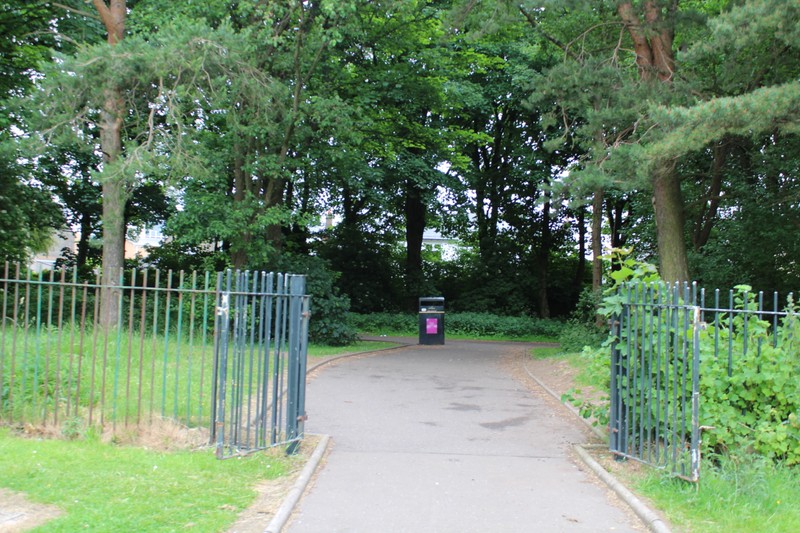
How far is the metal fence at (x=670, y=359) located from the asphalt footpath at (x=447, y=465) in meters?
0.71

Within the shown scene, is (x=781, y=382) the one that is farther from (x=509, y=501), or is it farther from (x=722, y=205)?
(x=722, y=205)

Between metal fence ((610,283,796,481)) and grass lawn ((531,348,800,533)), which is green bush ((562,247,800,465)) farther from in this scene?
grass lawn ((531,348,800,533))

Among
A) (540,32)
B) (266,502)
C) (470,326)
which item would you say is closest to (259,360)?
(266,502)

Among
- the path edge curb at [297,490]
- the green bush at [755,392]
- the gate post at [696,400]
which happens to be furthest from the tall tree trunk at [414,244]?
the gate post at [696,400]

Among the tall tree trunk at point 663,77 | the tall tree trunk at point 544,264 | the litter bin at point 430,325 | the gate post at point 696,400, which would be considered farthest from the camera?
the tall tree trunk at point 544,264

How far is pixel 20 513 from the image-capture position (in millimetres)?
4711

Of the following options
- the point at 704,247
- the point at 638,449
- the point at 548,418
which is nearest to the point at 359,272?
the point at 704,247

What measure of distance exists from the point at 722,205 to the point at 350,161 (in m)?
12.8

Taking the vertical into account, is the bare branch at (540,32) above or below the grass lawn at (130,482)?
above

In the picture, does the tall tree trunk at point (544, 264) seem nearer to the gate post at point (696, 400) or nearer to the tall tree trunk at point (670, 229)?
the tall tree trunk at point (670, 229)

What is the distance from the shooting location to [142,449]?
646 centimetres

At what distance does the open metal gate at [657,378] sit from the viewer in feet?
19.3

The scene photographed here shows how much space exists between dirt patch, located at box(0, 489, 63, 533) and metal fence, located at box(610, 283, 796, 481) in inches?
205

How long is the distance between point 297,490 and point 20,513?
212 cm
